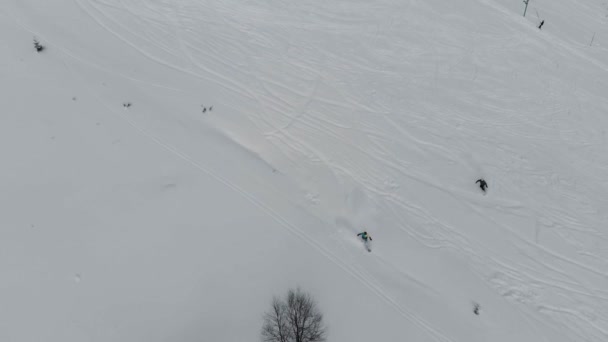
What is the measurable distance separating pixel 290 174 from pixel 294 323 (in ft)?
19.7

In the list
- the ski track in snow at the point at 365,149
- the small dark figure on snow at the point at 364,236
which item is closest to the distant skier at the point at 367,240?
the small dark figure on snow at the point at 364,236

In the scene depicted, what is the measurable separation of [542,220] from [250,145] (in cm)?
1195

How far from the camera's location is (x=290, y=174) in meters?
14.7

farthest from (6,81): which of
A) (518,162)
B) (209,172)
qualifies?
(518,162)

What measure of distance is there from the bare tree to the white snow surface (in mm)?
621

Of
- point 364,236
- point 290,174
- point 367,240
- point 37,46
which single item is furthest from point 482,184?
point 37,46

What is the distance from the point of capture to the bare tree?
10375 mm

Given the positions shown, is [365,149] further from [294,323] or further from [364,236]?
[294,323]

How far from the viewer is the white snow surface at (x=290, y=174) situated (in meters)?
12.3

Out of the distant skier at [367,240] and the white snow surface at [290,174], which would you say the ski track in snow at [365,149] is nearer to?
the white snow surface at [290,174]

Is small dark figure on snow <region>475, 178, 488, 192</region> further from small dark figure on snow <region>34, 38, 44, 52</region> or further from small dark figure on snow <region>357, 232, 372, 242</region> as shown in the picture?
small dark figure on snow <region>34, 38, 44, 52</region>

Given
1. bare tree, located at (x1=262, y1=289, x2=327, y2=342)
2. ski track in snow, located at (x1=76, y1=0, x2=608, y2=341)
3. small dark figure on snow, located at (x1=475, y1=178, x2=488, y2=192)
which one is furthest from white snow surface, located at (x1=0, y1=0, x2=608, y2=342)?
bare tree, located at (x1=262, y1=289, x2=327, y2=342)

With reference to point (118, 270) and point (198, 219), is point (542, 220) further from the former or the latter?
point (118, 270)

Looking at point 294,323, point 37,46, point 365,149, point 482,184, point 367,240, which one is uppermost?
point 37,46
